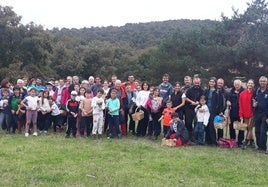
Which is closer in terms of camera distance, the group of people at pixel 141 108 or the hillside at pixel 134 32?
the group of people at pixel 141 108

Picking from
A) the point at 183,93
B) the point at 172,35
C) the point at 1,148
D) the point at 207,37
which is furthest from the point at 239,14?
the point at 1,148

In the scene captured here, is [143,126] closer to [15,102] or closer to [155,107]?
[155,107]

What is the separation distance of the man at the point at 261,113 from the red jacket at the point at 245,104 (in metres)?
0.17

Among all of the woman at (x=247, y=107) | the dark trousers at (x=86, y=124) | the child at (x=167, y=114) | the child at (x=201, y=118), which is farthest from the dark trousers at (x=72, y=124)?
the woman at (x=247, y=107)

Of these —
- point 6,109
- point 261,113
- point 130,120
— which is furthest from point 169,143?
point 6,109

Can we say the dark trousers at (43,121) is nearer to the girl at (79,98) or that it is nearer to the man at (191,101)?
the girl at (79,98)

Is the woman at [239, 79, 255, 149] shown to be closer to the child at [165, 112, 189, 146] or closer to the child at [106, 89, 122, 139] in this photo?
the child at [165, 112, 189, 146]

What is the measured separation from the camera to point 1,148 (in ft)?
33.0

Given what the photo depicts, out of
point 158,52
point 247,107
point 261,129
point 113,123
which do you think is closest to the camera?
point 261,129

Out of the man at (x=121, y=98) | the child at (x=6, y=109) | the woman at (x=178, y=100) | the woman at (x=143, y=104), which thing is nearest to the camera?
the woman at (x=178, y=100)

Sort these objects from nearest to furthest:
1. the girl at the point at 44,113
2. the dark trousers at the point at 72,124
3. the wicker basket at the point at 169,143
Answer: the wicker basket at the point at 169,143
the dark trousers at the point at 72,124
the girl at the point at 44,113

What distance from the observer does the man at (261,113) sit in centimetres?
1070

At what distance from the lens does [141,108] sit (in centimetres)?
1314

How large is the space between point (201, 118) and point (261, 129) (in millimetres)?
1775
